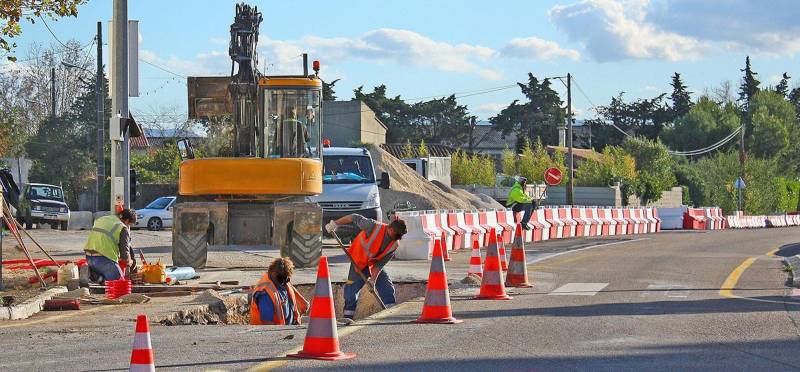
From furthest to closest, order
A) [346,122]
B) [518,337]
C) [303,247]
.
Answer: [346,122] < [303,247] < [518,337]

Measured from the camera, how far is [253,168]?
20.1 meters

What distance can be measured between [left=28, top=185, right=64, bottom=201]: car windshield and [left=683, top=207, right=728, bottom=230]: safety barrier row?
25.0 meters

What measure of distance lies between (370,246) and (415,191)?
3848 centimetres

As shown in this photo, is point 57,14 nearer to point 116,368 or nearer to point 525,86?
point 116,368

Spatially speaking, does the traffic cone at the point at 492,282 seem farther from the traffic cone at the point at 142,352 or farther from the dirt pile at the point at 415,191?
the dirt pile at the point at 415,191

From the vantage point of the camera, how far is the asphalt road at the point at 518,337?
9531 millimetres

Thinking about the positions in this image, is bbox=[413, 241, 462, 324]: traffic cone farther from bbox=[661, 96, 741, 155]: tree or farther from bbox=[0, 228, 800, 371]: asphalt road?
bbox=[661, 96, 741, 155]: tree

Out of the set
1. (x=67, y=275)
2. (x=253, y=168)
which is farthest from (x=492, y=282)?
(x=253, y=168)

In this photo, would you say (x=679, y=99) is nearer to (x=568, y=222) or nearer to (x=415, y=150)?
(x=415, y=150)

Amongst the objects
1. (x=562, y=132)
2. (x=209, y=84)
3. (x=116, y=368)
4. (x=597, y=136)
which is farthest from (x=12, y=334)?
(x=597, y=136)

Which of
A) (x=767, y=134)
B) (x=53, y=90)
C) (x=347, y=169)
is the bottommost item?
(x=347, y=169)

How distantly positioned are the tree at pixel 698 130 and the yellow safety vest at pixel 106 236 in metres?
88.8

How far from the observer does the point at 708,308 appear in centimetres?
1417

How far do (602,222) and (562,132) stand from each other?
199ft
